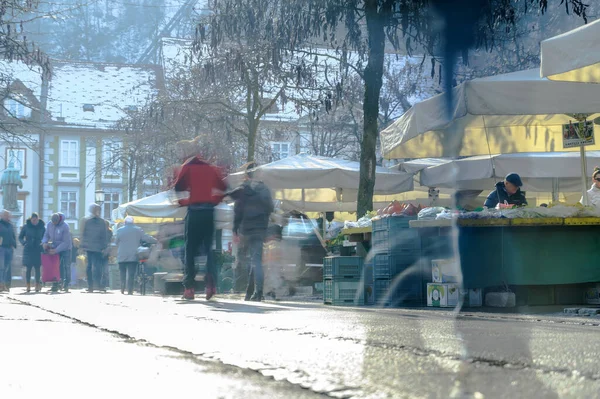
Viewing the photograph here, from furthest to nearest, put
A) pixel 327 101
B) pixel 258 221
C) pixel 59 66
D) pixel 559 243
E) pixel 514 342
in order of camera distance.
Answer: pixel 59 66, pixel 327 101, pixel 258 221, pixel 559 243, pixel 514 342

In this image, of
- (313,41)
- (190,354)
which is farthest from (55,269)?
(190,354)

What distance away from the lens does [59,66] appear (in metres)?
71.0

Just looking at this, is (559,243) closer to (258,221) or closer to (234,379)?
(258,221)

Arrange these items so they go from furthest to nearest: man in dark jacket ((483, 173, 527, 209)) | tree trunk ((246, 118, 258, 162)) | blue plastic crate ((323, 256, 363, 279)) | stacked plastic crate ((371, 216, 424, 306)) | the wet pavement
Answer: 1. tree trunk ((246, 118, 258, 162))
2. blue plastic crate ((323, 256, 363, 279))
3. stacked plastic crate ((371, 216, 424, 306))
4. man in dark jacket ((483, 173, 527, 209))
5. the wet pavement

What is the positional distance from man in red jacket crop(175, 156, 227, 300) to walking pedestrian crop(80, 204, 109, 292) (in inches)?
415

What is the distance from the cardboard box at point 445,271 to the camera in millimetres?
12249

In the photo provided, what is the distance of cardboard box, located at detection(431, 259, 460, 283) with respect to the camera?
12.2 m

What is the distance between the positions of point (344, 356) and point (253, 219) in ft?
31.9

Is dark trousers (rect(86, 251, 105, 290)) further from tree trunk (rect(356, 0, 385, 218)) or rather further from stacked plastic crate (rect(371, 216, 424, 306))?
stacked plastic crate (rect(371, 216, 424, 306))

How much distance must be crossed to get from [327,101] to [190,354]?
14.8m

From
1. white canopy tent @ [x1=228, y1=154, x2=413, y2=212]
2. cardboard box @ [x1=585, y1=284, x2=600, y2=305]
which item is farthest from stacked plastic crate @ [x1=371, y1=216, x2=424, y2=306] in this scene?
white canopy tent @ [x1=228, y1=154, x2=413, y2=212]

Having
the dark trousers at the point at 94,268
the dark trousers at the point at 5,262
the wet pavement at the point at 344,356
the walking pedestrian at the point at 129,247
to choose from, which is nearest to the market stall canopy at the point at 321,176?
the walking pedestrian at the point at 129,247

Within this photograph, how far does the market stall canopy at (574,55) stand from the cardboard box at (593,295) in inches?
100

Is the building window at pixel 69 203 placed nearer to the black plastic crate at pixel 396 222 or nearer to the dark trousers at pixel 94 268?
the dark trousers at pixel 94 268
